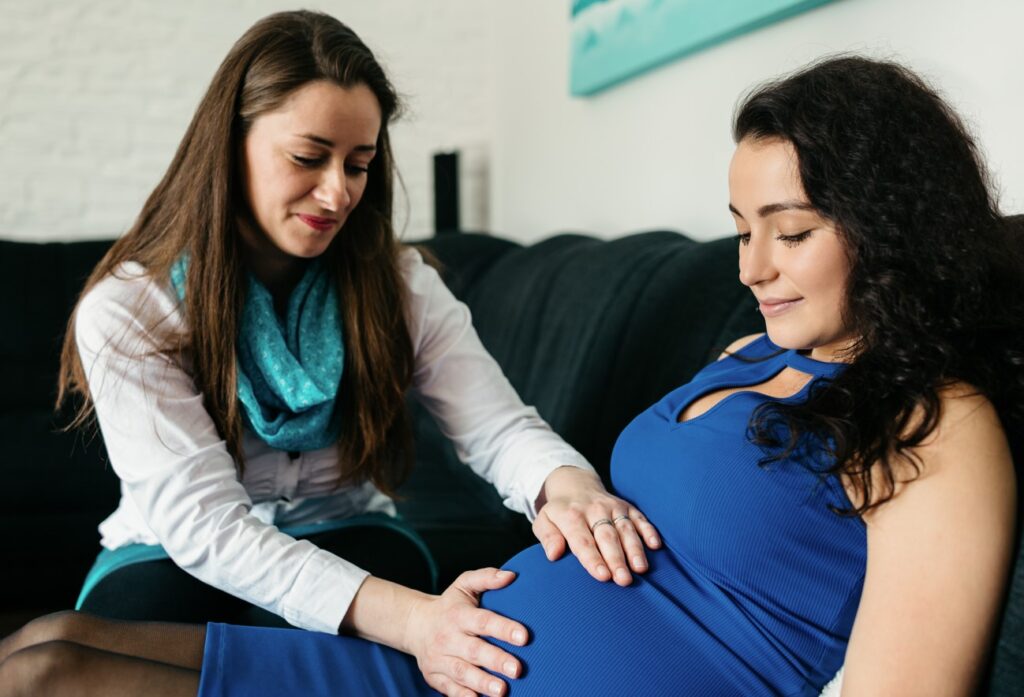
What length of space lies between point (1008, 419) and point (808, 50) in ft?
3.30

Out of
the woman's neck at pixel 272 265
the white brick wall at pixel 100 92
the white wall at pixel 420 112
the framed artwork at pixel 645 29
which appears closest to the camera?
the woman's neck at pixel 272 265

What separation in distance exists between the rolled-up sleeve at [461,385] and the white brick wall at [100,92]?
2.00 metres

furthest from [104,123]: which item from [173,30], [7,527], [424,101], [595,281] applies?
[595,281]

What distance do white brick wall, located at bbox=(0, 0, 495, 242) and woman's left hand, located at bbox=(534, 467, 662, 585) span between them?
245cm

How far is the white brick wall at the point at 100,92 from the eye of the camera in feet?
12.2

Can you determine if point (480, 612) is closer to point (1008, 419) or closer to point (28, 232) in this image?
point (1008, 419)

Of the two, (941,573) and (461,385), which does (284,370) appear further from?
(941,573)

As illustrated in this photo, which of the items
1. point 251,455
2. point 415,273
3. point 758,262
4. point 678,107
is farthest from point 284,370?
point 678,107

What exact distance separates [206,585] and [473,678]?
21.2 inches

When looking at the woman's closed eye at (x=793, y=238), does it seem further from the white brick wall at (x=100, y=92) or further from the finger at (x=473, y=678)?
the white brick wall at (x=100, y=92)

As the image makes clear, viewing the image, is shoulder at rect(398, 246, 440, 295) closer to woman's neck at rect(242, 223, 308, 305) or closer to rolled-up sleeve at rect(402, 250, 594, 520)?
rolled-up sleeve at rect(402, 250, 594, 520)

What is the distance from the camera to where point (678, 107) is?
2.34 meters

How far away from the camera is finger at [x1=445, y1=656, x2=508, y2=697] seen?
3.46ft

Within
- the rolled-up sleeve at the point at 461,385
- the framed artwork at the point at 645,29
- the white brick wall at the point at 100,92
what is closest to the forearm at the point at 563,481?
the rolled-up sleeve at the point at 461,385
